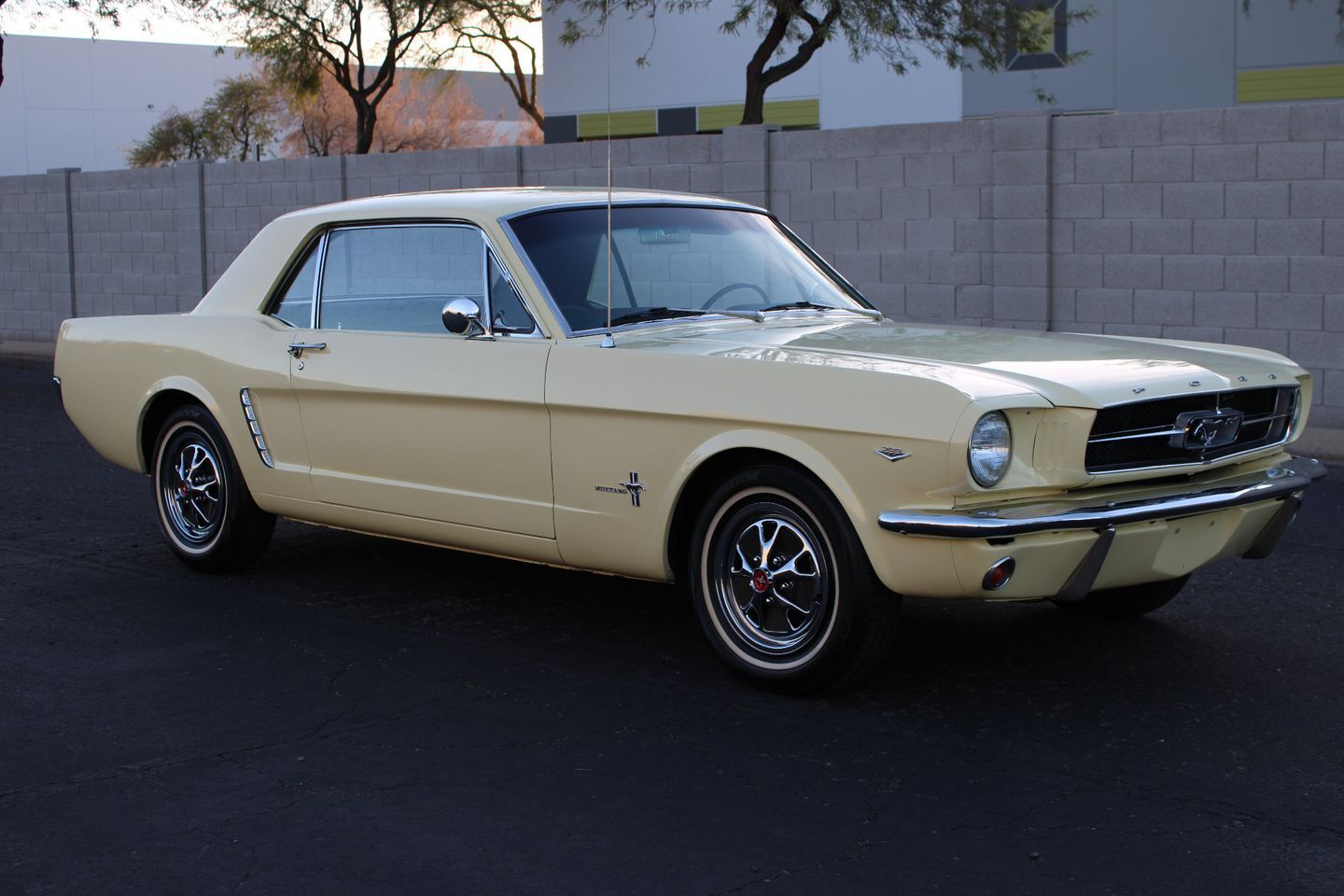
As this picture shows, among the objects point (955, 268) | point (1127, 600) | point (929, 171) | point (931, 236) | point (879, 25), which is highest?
point (879, 25)

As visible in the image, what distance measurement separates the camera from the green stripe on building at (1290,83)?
84.9ft

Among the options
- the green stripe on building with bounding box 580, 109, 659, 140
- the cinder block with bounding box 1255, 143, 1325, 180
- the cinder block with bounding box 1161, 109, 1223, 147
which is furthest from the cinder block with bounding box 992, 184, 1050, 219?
the green stripe on building with bounding box 580, 109, 659, 140

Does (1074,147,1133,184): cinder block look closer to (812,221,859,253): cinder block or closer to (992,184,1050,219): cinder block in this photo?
(992,184,1050,219): cinder block

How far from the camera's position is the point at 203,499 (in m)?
6.73

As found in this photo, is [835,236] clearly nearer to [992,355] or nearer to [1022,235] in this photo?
[1022,235]

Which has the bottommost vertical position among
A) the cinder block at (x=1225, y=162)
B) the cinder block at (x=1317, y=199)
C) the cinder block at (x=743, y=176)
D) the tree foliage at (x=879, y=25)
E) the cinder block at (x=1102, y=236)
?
the cinder block at (x=1102, y=236)

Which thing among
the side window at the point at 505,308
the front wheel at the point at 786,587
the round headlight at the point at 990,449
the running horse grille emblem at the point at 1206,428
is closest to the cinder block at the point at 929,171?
the side window at the point at 505,308

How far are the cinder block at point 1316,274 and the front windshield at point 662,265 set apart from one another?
652cm

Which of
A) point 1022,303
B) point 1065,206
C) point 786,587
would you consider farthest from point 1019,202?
point 786,587

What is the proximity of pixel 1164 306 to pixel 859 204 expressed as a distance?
2.94 meters

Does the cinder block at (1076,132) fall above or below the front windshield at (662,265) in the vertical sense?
above

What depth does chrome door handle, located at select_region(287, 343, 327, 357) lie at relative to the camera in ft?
19.9

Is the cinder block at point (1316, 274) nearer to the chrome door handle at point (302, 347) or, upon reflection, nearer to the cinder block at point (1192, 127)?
the cinder block at point (1192, 127)

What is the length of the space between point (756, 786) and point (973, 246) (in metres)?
9.71
